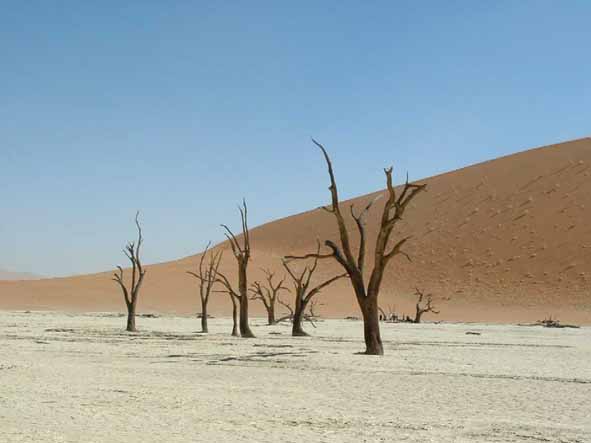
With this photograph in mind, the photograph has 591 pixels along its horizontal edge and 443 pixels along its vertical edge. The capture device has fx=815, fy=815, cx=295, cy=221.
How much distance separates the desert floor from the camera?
8273 millimetres

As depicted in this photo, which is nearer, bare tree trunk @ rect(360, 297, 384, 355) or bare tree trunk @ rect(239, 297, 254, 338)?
bare tree trunk @ rect(360, 297, 384, 355)

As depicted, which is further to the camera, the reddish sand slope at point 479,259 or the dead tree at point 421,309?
the reddish sand slope at point 479,259

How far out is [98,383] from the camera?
1226 cm

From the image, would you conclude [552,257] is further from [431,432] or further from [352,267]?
[431,432]

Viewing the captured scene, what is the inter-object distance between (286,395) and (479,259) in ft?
188

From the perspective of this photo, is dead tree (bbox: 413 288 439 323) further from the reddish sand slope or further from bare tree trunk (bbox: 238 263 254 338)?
bare tree trunk (bbox: 238 263 254 338)

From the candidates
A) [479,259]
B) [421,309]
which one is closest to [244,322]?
[421,309]

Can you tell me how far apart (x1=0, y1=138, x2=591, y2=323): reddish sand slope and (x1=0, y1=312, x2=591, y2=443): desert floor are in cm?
3368

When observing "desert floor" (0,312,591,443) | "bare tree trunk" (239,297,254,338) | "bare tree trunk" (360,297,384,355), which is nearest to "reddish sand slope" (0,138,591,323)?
"bare tree trunk" (239,297,254,338)

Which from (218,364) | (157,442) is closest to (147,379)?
(218,364)

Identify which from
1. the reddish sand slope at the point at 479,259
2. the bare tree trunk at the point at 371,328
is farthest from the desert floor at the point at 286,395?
the reddish sand slope at the point at 479,259

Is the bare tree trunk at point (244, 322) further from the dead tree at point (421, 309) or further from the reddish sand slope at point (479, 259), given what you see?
the reddish sand slope at point (479, 259)

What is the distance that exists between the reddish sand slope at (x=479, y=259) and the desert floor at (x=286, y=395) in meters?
33.7

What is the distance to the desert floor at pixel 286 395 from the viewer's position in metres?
8.27
